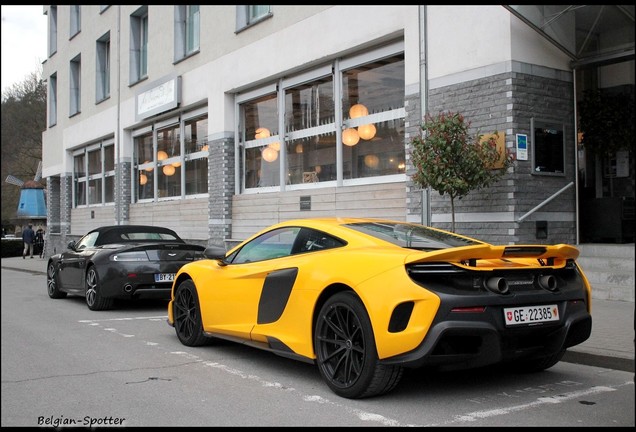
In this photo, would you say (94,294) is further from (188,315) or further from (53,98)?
(53,98)

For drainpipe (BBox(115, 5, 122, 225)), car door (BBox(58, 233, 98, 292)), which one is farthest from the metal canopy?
drainpipe (BBox(115, 5, 122, 225))

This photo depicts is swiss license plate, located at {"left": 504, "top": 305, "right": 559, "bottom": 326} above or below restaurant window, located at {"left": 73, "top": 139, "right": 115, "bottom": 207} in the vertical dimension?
below

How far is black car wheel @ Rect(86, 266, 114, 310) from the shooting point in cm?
1001

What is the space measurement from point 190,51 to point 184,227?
541 centimetres

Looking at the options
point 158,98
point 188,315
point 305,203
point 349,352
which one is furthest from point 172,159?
point 349,352

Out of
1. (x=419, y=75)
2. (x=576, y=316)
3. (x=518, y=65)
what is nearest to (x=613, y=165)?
(x=518, y=65)

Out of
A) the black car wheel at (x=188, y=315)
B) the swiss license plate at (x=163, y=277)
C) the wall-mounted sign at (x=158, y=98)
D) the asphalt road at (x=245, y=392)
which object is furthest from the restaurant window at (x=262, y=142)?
the asphalt road at (x=245, y=392)

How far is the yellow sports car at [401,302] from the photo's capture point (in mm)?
4438

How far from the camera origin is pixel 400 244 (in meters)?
5.11

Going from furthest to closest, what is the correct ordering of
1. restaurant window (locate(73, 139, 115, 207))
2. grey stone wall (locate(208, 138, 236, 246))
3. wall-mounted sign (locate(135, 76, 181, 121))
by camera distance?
restaurant window (locate(73, 139, 115, 207)), wall-mounted sign (locate(135, 76, 181, 121)), grey stone wall (locate(208, 138, 236, 246))

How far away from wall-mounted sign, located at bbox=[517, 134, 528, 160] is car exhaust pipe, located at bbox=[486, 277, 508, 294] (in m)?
Answer: 5.72

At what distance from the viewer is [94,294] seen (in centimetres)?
1015

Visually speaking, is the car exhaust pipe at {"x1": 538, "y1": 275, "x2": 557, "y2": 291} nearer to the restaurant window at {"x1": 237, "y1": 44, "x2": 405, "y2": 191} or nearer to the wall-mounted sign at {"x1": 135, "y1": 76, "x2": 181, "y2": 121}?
the restaurant window at {"x1": 237, "y1": 44, "x2": 405, "y2": 191}

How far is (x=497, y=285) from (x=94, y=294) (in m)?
7.42
